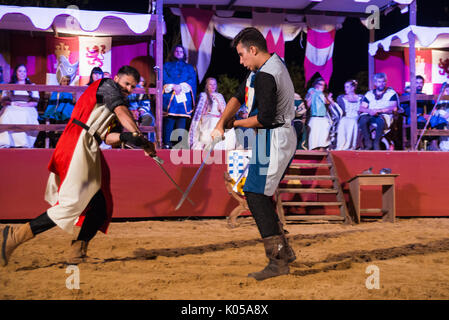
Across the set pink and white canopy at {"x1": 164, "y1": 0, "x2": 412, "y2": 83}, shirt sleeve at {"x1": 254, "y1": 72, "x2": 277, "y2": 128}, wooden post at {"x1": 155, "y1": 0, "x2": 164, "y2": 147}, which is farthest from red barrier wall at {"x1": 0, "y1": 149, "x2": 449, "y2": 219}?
shirt sleeve at {"x1": 254, "y1": 72, "x2": 277, "y2": 128}

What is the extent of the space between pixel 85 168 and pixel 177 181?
3530mm

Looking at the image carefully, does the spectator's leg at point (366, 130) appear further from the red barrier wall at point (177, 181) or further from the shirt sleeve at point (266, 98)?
the shirt sleeve at point (266, 98)

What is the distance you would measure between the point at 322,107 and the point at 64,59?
6.10 metres

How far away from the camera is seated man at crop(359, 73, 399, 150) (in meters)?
9.33

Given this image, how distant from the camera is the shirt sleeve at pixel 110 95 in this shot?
12.6ft

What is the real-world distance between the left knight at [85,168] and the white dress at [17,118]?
532cm

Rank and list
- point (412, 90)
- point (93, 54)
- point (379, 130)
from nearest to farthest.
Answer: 1. point (412, 90)
2. point (379, 130)
3. point (93, 54)

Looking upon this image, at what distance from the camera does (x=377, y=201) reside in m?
7.94

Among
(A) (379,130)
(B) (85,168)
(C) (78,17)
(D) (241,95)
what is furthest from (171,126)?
(D) (241,95)

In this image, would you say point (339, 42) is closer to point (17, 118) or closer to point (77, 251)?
point (17, 118)

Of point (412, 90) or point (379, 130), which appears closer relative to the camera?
point (412, 90)

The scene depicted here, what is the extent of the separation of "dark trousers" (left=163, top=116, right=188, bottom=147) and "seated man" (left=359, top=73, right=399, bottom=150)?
3.71 meters

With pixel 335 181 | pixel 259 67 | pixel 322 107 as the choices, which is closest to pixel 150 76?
pixel 322 107

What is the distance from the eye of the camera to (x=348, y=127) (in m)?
9.71
